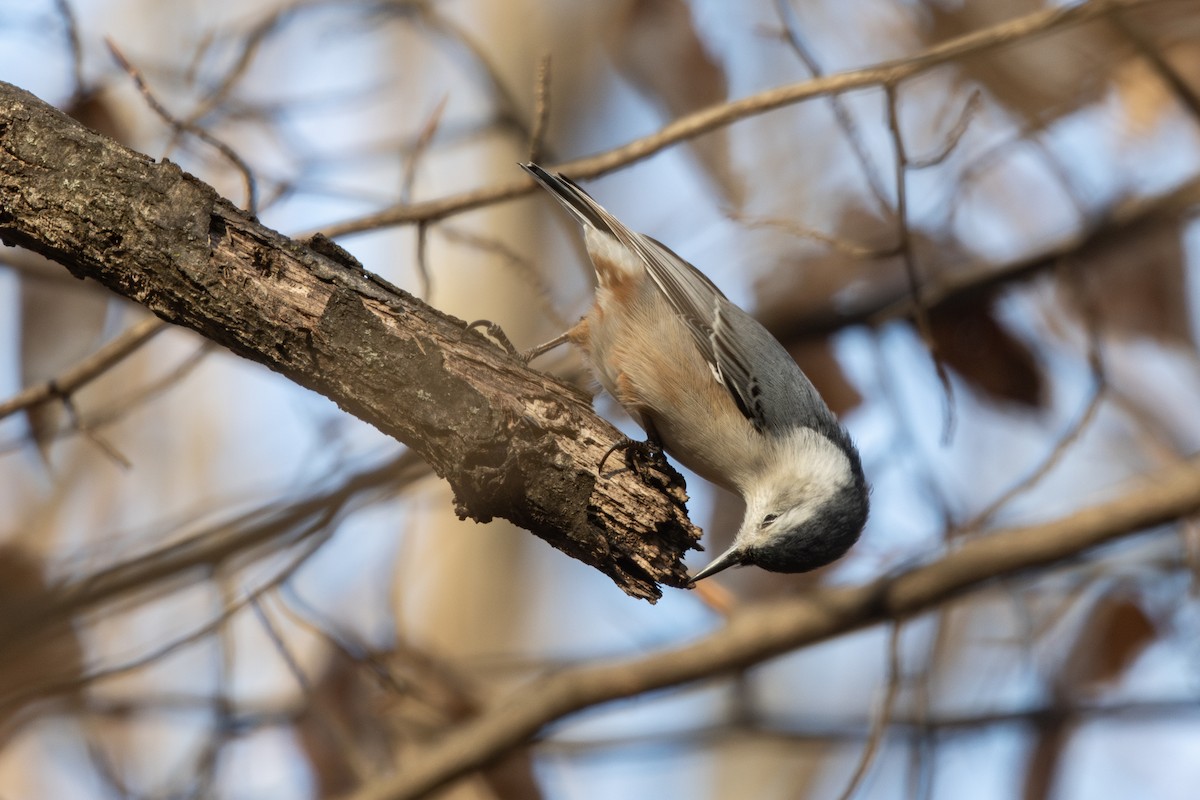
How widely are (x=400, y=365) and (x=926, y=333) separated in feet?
5.45

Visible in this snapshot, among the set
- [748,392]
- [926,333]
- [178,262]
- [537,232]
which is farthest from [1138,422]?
[178,262]

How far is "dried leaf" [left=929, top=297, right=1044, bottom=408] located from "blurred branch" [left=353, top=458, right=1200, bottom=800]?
0.54 metres

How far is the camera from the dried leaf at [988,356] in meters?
3.67

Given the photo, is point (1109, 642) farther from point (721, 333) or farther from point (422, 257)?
point (422, 257)

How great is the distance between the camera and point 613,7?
19.1 feet

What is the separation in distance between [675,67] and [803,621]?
7.29 feet

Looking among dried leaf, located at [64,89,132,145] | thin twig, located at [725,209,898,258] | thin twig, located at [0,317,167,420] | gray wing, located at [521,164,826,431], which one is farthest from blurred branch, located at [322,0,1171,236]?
dried leaf, located at [64,89,132,145]

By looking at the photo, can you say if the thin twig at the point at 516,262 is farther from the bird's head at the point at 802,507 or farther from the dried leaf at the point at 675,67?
the dried leaf at the point at 675,67

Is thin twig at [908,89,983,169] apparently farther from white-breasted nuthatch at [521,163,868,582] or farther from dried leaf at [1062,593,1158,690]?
dried leaf at [1062,593,1158,690]

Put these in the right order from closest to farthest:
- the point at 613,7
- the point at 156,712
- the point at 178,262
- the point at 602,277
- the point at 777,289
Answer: the point at 178,262 < the point at 602,277 < the point at 156,712 < the point at 777,289 < the point at 613,7

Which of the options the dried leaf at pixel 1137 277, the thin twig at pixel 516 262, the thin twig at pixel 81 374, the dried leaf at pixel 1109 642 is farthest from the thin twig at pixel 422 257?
the dried leaf at pixel 1109 642

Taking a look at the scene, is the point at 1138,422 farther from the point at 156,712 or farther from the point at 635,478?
the point at 156,712

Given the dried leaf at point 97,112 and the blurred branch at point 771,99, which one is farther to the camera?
the dried leaf at point 97,112

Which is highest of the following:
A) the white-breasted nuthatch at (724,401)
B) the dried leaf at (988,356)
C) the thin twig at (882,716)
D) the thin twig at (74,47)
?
the dried leaf at (988,356)
